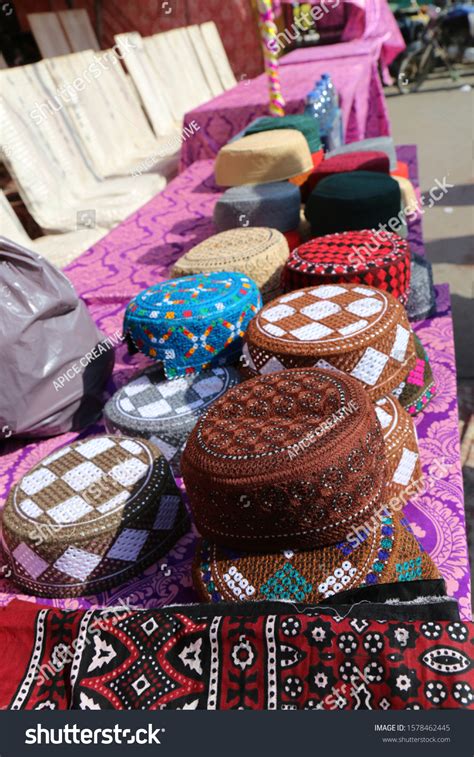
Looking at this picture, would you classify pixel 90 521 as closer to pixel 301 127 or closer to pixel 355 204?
pixel 355 204

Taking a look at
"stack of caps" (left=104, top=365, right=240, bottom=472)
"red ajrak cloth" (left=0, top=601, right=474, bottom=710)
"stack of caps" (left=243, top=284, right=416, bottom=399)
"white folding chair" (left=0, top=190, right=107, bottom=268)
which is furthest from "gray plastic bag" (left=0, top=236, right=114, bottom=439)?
"white folding chair" (left=0, top=190, right=107, bottom=268)

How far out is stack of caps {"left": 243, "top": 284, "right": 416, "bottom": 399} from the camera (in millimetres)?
1524

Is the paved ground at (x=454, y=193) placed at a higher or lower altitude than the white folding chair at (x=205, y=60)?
lower

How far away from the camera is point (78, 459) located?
1.52 meters

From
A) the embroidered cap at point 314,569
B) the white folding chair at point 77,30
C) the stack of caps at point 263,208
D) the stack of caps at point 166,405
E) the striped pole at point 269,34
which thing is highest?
the white folding chair at point 77,30

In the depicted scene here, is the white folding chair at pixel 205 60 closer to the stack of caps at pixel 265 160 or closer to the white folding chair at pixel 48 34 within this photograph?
the white folding chair at pixel 48 34

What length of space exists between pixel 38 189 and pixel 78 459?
287cm

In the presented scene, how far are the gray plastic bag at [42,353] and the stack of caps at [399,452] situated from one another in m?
0.96

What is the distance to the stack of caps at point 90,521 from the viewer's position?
135cm

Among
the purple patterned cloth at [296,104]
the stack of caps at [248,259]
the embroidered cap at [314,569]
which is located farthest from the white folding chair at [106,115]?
the embroidered cap at [314,569]

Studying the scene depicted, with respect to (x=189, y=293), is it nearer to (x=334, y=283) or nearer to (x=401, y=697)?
(x=334, y=283)

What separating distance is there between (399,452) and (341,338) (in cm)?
31

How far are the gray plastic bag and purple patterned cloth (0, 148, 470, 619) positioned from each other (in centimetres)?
9

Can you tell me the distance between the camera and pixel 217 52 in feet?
25.5
